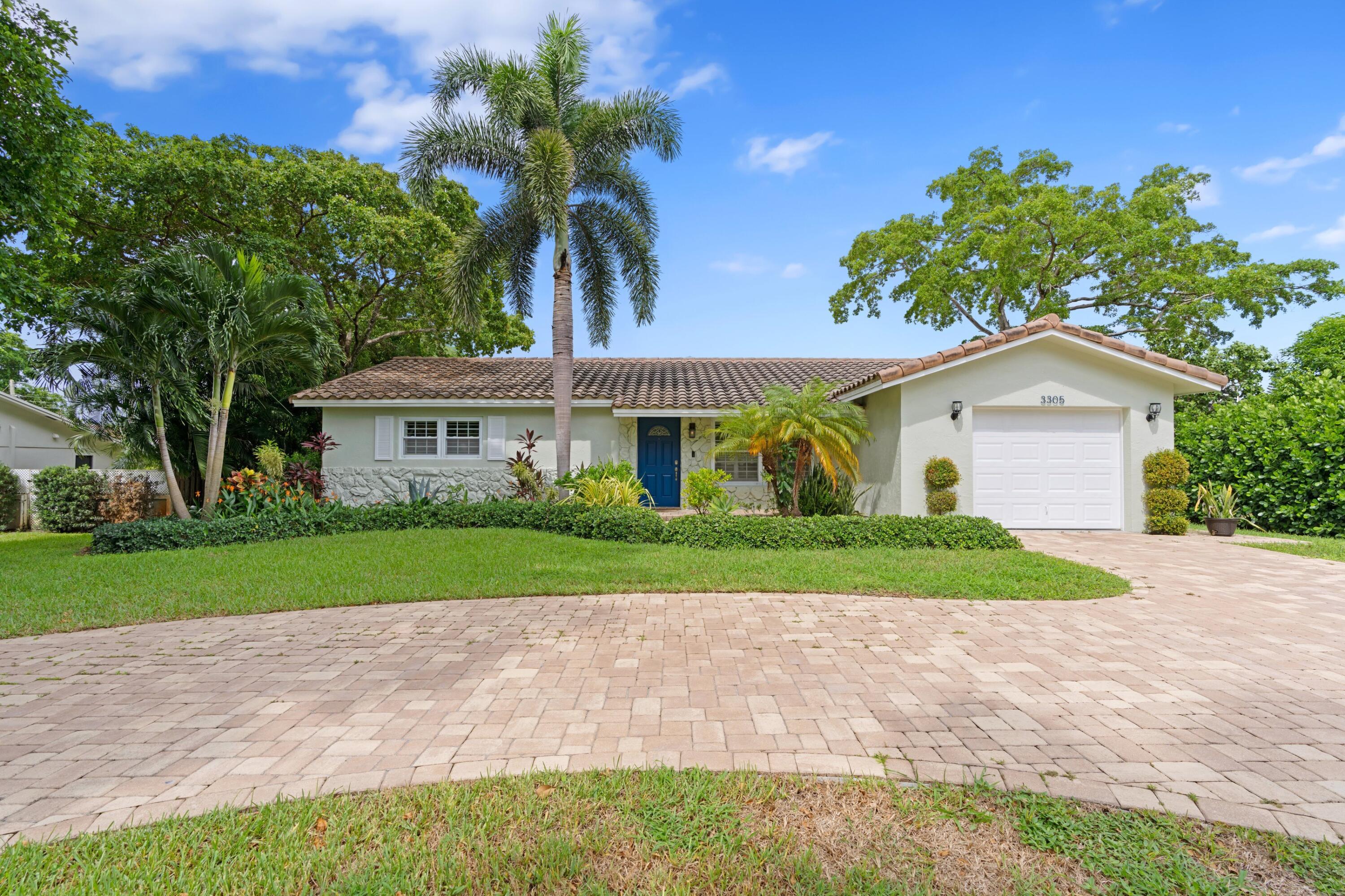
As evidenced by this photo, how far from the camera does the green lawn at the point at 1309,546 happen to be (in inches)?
379

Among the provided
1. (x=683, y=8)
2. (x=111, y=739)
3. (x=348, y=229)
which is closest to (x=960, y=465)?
(x=683, y=8)

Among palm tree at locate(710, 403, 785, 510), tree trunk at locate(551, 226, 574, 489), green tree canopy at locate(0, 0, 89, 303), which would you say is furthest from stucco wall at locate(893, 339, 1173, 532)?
green tree canopy at locate(0, 0, 89, 303)

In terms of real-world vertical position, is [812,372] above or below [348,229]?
below

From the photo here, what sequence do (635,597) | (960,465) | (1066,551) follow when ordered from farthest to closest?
(960,465)
(1066,551)
(635,597)

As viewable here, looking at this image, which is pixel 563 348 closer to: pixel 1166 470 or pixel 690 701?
pixel 690 701

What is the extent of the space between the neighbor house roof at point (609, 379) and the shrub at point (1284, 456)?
714 cm

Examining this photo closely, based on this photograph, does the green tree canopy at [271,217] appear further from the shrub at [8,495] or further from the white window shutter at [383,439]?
the shrub at [8,495]

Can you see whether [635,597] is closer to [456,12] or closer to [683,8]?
[683,8]

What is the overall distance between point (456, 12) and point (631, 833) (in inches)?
531

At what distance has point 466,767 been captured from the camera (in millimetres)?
3137

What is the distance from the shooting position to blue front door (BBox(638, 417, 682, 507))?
17.0 meters

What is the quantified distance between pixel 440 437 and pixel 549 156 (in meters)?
7.33

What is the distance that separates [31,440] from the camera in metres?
21.7

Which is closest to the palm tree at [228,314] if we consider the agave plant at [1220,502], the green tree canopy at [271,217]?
the green tree canopy at [271,217]
